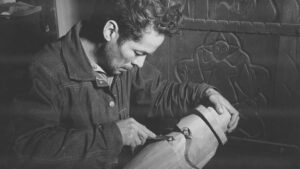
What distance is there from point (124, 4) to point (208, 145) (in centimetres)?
64

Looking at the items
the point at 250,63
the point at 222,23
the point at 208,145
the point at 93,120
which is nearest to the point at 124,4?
the point at 93,120

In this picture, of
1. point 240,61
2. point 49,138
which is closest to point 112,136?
point 49,138

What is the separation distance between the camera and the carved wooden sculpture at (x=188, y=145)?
1.45 metres

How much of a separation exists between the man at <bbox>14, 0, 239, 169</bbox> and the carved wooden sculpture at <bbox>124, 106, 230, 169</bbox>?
0.25 ft

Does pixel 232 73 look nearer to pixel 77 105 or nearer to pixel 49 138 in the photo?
pixel 77 105

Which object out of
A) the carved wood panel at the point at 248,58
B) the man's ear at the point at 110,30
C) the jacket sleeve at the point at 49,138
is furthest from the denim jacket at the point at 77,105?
the carved wood panel at the point at 248,58

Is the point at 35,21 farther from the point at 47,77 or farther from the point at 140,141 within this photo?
the point at 140,141

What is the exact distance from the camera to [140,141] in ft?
4.53

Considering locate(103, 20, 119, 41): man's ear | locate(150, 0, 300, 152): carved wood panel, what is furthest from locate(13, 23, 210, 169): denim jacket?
locate(150, 0, 300, 152): carved wood panel

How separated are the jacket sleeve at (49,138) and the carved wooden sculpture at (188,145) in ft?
0.47

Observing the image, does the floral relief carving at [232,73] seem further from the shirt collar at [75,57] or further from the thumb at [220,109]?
the shirt collar at [75,57]

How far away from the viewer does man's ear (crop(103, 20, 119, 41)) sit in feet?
4.85

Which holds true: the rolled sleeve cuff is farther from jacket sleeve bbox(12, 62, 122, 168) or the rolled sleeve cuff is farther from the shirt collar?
the shirt collar

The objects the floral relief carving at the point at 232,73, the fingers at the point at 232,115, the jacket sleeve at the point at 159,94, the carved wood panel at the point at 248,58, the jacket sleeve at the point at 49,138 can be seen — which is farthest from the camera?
the floral relief carving at the point at 232,73
